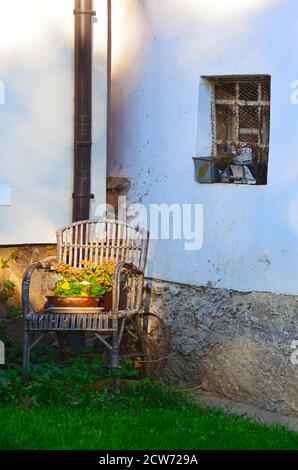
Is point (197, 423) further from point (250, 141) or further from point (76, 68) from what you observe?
point (76, 68)

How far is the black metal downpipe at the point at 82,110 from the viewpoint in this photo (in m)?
8.23

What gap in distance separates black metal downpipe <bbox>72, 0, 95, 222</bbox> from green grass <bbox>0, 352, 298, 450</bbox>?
4.36ft

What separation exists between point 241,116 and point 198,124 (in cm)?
32

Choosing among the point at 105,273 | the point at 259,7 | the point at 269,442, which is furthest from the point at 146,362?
the point at 259,7

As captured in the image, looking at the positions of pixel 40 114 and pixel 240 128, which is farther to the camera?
pixel 40 114

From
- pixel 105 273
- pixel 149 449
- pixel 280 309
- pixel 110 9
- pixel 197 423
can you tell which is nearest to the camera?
pixel 149 449

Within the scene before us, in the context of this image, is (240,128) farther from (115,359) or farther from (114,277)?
(115,359)

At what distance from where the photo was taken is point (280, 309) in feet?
24.2

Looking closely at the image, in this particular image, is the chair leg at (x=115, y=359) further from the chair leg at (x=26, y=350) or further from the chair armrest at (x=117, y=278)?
the chair leg at (x=26, y=350)

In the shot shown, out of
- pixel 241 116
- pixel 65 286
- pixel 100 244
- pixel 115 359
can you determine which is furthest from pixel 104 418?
pixel 241 116

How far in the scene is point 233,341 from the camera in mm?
7734

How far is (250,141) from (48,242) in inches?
66.4

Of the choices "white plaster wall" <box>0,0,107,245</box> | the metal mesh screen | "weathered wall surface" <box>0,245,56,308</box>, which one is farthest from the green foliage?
the metal mesh screen

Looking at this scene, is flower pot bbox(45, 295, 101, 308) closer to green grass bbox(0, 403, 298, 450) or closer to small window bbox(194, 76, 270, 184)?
green grass bbox(0, 403, 298, 450)
